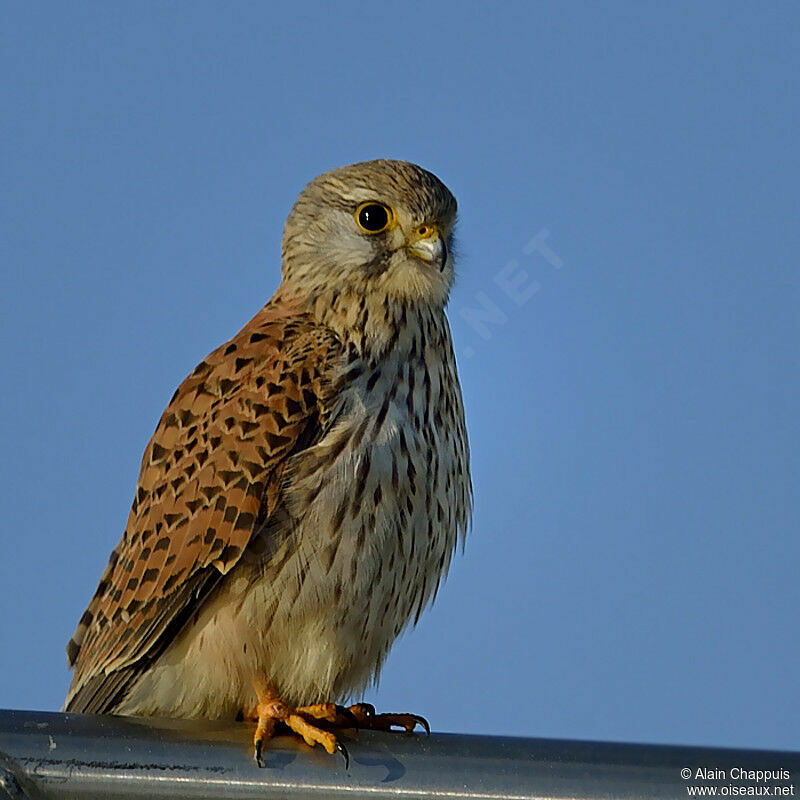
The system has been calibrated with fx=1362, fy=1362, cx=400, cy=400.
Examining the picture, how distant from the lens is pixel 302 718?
2.92 m

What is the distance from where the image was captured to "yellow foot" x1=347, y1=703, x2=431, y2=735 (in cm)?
309

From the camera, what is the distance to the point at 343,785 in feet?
6.60

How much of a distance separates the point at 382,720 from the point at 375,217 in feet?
4.24

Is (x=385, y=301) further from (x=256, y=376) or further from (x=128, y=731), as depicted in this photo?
(x=128, y=731)

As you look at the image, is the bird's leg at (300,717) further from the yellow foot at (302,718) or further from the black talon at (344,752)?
the black talon at (344,752)

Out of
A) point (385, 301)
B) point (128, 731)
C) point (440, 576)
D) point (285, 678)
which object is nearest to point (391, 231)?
point (385, 301)

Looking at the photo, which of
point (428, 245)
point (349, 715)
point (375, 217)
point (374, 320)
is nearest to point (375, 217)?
point (375, 217)

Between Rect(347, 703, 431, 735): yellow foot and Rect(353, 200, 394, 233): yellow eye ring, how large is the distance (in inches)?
48.3

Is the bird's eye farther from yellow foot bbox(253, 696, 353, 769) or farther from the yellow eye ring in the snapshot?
yellow foot bbox(253, 696, 353, 769)

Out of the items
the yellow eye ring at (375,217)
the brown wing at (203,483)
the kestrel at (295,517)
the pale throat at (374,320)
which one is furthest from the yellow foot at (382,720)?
the yellow eye ring at (375,217)

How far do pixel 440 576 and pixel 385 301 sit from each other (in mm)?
705

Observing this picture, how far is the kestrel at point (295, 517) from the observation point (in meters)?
3.03

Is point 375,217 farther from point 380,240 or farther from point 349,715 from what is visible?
point 349,715

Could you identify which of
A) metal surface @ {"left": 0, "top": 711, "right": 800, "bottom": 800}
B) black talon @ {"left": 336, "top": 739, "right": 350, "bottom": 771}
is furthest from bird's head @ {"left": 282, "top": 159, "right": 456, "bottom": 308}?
metal surface @ {"left": 0, "top": 711, "right": 800, "bottom": 800}
